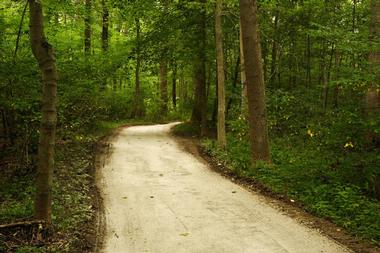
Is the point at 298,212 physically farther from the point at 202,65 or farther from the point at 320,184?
the point at 202,65

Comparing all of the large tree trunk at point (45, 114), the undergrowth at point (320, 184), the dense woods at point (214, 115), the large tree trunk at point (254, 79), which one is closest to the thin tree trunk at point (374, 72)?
the dense woods at point (214, 115)

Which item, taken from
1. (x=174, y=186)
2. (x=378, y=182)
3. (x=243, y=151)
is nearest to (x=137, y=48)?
(x=243, y=151)

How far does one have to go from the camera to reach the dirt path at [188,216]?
7.05 metres

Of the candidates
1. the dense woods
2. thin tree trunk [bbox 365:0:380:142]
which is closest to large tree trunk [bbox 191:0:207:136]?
the dense woods

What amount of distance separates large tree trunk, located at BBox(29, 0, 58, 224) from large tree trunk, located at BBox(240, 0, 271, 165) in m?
6.33

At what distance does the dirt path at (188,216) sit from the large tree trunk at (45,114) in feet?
4.20

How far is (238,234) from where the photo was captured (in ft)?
24.8

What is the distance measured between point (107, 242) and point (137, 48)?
15679 millimetres

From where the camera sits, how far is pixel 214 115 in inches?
894

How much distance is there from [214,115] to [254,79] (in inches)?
418

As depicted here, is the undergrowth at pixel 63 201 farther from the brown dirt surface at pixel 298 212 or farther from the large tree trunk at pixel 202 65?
the large tree trunk at pixel 202 65

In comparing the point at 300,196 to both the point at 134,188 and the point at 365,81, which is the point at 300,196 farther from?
the point at 134,188

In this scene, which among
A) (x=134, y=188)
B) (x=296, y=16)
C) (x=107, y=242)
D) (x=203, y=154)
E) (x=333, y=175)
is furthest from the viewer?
(x=296, y=16)

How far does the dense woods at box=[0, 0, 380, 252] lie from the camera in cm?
786
